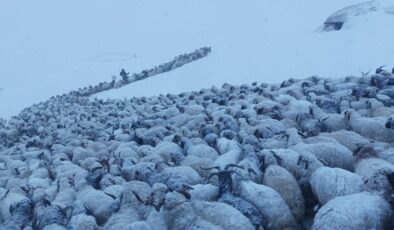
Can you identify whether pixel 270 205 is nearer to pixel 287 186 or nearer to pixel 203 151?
pixel 287 186

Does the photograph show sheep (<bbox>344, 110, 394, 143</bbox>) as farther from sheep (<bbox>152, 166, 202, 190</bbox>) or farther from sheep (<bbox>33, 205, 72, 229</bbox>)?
sheep (<bbox>33, 205, 72, 229</bbox>)

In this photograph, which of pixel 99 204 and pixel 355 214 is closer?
pixel 355 214

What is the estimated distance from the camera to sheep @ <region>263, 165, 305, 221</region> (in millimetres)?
4504

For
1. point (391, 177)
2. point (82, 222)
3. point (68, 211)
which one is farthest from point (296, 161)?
point (68, 211)

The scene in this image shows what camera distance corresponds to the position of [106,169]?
647 centimetres

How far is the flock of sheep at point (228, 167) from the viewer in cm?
430

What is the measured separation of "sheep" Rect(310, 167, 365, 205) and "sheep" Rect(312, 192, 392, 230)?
0.26m

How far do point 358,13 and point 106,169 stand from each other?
498 inches

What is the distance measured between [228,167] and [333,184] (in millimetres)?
1066

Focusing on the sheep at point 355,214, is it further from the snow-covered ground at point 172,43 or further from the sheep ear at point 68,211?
the snow-covered ground at point 172,43

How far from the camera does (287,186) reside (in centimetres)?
470

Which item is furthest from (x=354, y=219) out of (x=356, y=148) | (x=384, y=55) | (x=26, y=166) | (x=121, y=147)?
(x=384, y=55)

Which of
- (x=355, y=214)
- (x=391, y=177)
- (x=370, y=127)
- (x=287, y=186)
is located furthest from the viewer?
(x=370, y=127)

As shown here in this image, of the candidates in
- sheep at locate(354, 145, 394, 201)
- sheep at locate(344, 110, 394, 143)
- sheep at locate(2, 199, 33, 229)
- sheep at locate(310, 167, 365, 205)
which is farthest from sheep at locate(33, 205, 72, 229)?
sheep at locate(344, 110, 394, 143)
